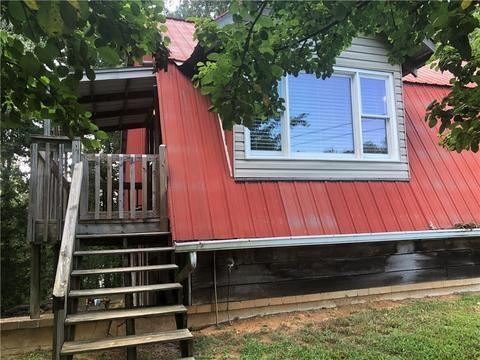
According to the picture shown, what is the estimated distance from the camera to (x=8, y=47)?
9.06 feet

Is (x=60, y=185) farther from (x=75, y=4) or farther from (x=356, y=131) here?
(x=356, y=131)

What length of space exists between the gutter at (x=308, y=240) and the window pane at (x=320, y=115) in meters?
1.63

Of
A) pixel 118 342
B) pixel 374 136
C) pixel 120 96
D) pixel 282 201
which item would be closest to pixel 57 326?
pixel 118 342

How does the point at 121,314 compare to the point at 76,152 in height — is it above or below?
below

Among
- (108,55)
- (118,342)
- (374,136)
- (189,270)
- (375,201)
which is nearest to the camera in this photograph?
(108,55)

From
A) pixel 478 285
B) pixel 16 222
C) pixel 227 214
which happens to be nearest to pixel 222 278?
pixel 227 214

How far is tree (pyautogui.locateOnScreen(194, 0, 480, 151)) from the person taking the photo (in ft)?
11.9

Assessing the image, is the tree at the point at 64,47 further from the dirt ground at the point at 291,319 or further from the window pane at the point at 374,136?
the window pane at the point at 374,136

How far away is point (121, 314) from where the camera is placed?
4328mm

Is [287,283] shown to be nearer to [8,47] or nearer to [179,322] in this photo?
[179,322]

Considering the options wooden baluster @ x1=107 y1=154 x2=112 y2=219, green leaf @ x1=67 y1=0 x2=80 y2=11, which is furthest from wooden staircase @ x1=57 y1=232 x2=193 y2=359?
green leaf @ x1=67 y1=0 x2=80 y2=11

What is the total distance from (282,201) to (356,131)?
2.00 metres

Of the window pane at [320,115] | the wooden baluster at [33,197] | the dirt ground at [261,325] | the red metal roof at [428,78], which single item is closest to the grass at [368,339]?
the dirt ground at [261,325]

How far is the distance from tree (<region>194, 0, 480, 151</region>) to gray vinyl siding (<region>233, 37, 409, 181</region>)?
8.11 feet
